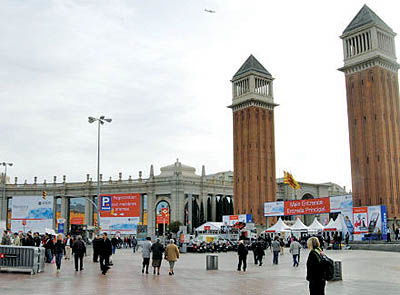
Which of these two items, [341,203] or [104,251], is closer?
[104,251]

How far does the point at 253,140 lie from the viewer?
80875 millimetres

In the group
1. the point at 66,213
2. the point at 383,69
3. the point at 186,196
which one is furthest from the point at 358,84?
the point at 66,213

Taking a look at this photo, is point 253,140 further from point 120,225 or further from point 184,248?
point 184,248

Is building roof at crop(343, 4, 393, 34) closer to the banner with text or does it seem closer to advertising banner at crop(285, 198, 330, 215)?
the banner with text

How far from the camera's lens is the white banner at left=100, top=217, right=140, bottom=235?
258ft

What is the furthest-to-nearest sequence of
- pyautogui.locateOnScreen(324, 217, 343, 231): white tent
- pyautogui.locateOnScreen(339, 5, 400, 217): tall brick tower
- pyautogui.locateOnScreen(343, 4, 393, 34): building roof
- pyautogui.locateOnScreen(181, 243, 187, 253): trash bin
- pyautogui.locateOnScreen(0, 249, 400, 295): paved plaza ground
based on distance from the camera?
pyautogui.locateOnScreen(343, 4, 393, 34): building roof < pyautogui.locateOnScreen(339, 5, 400, 217): tall brick tower < pyautogui.locateOnScreen(324, 217, 343, 231): white tent < pyautogui.locateOnScreen(181, 243, 187, 253): trash bin < pyautogui.locateOnScreen(0, 249, 400, 295): paved plaza ground

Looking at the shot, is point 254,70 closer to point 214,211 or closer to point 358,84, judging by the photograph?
point 358,84

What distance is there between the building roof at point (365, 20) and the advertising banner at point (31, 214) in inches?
2083

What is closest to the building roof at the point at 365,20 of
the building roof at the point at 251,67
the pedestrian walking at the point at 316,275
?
the building roof at the point at 251,67

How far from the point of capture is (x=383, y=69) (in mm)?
63281

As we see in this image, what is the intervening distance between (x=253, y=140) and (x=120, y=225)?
26.3 m

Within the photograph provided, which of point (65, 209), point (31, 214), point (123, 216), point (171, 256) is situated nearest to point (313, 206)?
point (123, 216)

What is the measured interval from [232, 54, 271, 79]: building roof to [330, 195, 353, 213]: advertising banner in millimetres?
31154

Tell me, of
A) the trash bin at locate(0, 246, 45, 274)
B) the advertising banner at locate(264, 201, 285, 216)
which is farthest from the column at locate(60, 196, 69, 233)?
the trash bin at locate(0, 246, 45, 274)
